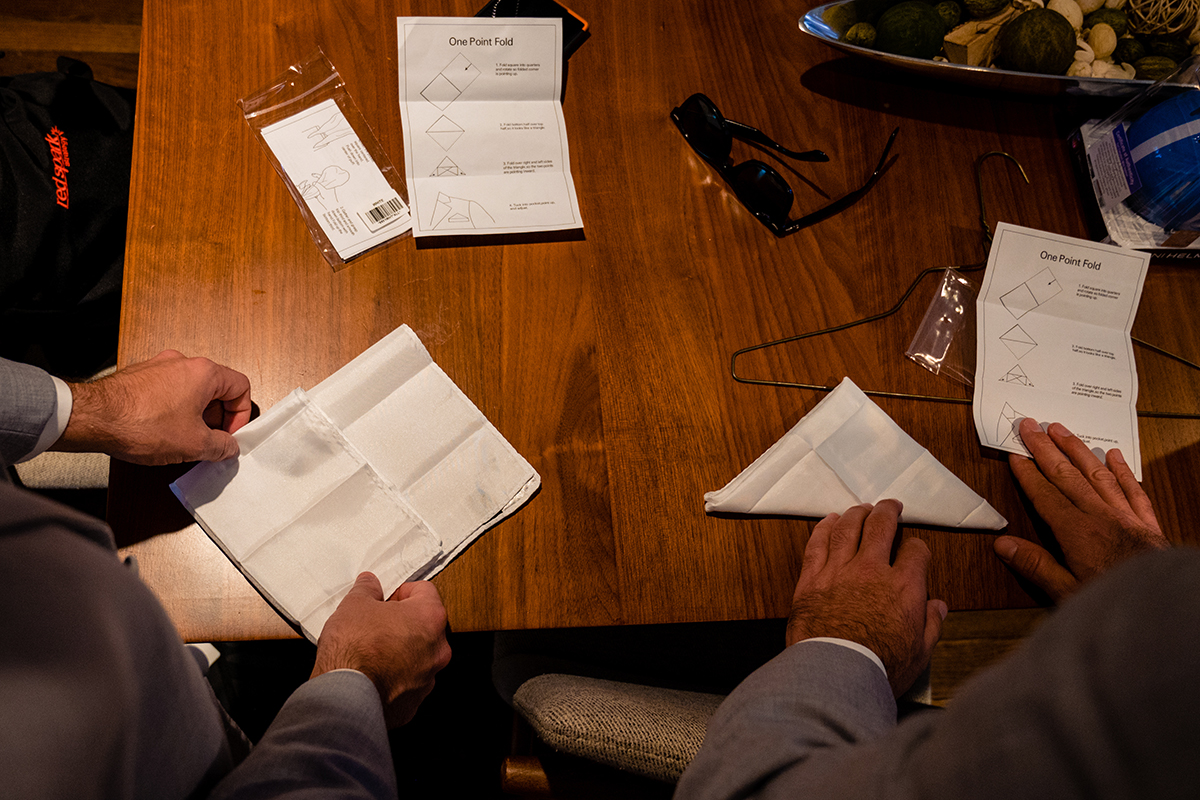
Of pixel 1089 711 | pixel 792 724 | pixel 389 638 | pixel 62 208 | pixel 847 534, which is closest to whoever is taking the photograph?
pixel 1089 711

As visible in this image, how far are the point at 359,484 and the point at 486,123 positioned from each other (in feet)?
1.70

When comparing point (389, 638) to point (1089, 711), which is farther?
point (389, 638)

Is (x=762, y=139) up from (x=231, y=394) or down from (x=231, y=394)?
up

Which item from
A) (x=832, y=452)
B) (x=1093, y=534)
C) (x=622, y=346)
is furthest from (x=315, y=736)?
(x=1093, y=534)

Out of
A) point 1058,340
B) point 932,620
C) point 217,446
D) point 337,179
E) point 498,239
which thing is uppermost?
point 337,179

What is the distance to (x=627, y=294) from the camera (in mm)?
863

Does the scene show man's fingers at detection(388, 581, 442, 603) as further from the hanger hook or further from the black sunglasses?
the hanger hook

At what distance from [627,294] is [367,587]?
48cm


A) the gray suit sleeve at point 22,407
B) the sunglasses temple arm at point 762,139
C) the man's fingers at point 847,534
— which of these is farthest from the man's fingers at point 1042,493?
the gray suit sleeve at point 22,407

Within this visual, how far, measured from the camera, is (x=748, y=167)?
2.94 ft

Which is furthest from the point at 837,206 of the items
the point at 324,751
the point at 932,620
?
the point at 324,751

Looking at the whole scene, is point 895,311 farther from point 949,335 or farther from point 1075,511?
point 1075,511

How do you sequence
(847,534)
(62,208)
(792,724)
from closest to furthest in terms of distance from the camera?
(792,724)
(847,534)
(62,208)

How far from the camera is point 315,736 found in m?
0.61
